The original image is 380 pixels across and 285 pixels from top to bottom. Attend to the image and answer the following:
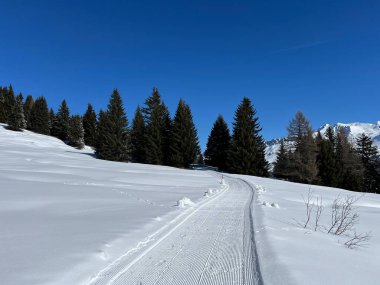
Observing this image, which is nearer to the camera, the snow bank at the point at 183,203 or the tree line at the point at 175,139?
the snow bank at the point at 183,203

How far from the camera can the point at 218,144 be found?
5150 centimetres

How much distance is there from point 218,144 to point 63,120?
4924 cm

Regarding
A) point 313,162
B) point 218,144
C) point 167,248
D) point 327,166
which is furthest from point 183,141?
point 167,248

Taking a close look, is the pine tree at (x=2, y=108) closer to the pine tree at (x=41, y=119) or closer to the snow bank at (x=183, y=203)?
the pine tree at (x=41, y=119)

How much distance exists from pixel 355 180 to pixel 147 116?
3186 centimetres

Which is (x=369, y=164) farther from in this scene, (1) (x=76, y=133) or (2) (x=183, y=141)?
(1) (x=76, y=133)

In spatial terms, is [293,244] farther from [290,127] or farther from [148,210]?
[290,127]

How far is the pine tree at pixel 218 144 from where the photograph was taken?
50.2 m

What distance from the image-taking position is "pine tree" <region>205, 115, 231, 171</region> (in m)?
50.2

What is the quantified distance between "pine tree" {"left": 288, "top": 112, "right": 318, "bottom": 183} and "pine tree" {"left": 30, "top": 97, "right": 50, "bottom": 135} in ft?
213

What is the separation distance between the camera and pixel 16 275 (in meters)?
4.62

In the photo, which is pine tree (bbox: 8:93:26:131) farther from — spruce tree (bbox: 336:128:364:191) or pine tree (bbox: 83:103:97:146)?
spruce tree (bbox: 336:128:364:191)

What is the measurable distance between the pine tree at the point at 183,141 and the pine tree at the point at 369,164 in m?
28.7

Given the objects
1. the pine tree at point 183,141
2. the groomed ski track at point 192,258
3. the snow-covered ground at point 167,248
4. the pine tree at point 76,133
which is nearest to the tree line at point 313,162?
the pine tree at point 183,141
